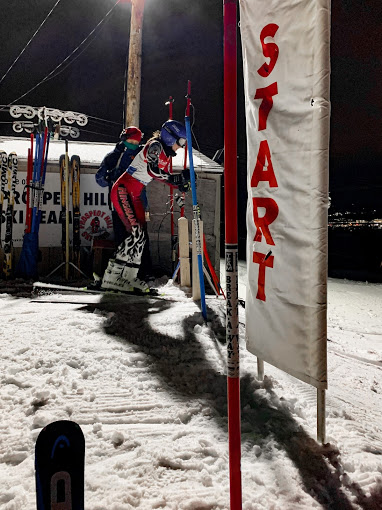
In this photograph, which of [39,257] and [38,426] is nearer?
[38,426]

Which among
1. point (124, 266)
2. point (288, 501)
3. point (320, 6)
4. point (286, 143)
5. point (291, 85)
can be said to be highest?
point (320, 6)

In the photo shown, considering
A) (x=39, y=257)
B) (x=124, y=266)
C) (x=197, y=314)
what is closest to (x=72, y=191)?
(x=39, y=257)

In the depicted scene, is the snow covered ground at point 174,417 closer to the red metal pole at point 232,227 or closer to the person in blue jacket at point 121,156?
the red metal pole at point 232,227

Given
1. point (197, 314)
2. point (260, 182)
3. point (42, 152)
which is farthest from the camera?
point (42, 152)

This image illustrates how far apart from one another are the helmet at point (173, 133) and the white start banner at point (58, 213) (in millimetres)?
3294

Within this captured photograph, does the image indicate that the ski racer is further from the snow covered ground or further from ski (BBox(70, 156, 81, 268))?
ski (BBox(70, 156, 81, 268))

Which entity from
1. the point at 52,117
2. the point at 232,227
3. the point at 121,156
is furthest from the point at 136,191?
the point at 52,117

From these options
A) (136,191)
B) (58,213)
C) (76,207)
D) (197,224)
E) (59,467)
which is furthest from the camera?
(58,213)

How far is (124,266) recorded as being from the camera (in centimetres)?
603

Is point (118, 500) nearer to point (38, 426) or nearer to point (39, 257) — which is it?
point (38, 426)

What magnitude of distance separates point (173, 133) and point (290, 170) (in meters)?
3.74

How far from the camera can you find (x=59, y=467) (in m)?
0.89

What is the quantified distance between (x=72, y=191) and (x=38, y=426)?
666cm

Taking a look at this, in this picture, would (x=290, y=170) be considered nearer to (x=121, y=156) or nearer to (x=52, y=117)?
(x=121, y=156)
